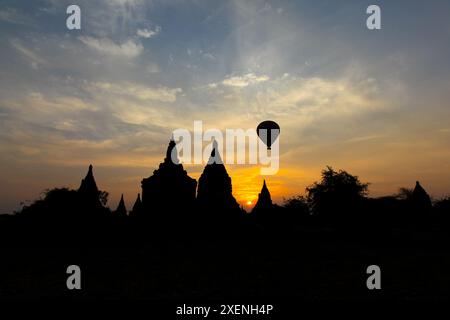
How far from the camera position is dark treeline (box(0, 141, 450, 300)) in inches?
432

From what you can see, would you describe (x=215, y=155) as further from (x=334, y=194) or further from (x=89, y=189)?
(x=334, y=194)

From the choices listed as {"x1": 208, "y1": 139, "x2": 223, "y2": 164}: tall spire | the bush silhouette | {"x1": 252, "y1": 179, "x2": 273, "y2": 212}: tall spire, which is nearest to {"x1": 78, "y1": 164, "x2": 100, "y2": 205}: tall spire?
{"x1": 208, "y1": 139, "x2": 223, "y2": 164}: tall spire

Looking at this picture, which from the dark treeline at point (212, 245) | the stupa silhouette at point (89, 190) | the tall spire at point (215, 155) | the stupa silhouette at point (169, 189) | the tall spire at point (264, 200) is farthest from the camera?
the tall spire at point (264, 200)

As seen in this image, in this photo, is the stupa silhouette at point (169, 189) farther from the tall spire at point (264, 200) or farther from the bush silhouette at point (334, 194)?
the bush silhouette at point (334, 194)

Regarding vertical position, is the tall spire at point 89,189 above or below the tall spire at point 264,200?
above

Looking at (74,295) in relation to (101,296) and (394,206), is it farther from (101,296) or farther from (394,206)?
(394,206)

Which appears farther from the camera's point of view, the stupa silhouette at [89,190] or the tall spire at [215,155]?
the tall spire at [215,155]

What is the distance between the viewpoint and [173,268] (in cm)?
1433

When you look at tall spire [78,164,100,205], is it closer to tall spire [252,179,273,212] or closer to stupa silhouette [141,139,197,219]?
stupa silhouette [141,139,197,219]

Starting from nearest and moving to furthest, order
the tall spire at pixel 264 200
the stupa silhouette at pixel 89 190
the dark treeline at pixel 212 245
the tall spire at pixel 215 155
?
the dark treeline at pixel 212 245 → the stupa silhouette at pixel 89 190 → the tall spire at pixel 215 155 → the tall spire at pixel 264 200

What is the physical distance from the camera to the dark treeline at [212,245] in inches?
432

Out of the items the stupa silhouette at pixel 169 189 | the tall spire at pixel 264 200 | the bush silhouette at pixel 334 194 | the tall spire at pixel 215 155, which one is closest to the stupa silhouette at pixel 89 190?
the stupa silhouette at pixel 169 189

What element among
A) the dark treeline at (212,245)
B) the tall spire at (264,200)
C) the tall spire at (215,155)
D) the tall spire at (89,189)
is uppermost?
the tall spire at (215,155)
